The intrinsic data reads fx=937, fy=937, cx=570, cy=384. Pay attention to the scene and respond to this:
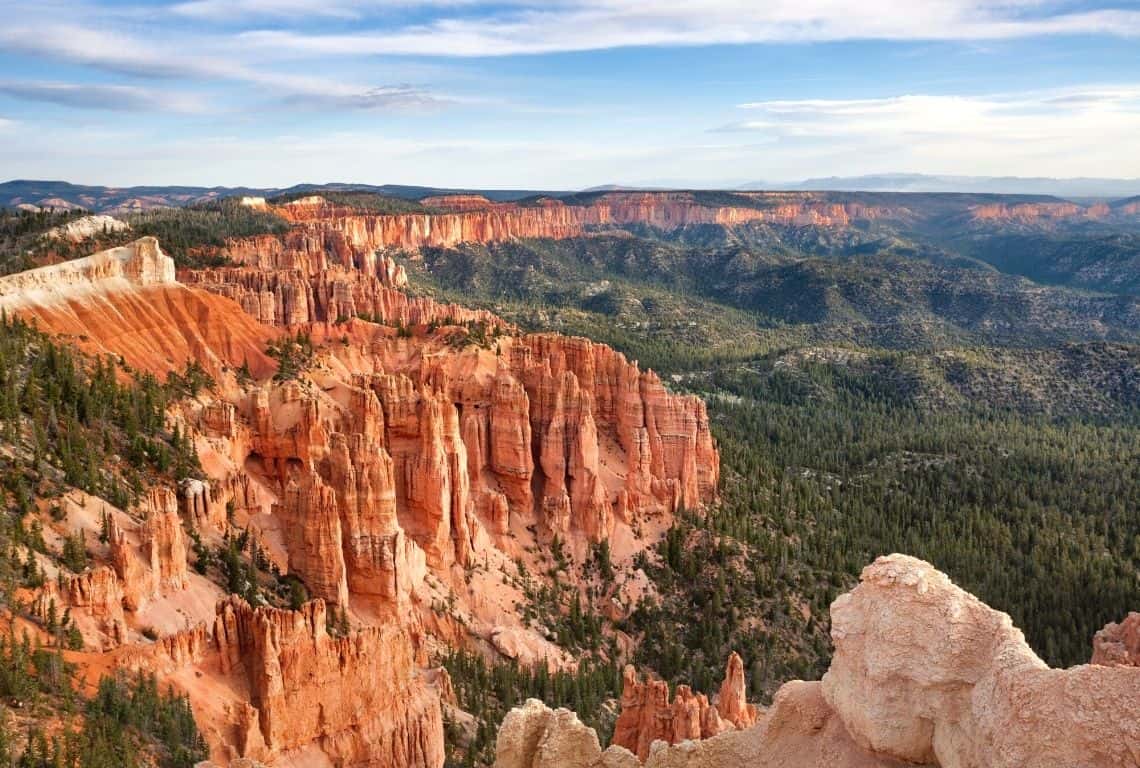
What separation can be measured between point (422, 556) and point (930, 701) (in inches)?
1419

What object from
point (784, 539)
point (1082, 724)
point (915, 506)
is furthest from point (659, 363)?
point (1082, 724)

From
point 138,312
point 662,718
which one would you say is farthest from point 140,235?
point 662,718

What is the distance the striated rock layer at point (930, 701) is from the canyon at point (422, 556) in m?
0.04

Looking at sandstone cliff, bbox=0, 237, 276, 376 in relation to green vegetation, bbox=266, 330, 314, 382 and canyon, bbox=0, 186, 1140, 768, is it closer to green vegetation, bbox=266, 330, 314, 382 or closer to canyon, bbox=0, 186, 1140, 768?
canyon, bbox=0, 186, 1140, 768

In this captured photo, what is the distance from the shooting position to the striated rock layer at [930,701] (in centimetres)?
1175

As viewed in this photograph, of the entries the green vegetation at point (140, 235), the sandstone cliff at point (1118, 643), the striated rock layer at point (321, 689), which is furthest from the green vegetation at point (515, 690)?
the green vegetation at point (140, 235)

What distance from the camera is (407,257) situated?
192375 mm

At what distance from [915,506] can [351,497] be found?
4880 centimetres

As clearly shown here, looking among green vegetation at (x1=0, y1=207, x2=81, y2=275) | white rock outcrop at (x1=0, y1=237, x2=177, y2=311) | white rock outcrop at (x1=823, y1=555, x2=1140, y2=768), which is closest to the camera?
white rock outcrop at (x1=823, y1=555, x2=1140, y2=768)

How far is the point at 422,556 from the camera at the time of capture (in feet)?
156

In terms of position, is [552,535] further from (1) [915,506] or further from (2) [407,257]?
(2) [407,257]

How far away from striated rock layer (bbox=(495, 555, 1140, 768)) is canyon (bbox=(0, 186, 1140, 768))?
4 centimetres

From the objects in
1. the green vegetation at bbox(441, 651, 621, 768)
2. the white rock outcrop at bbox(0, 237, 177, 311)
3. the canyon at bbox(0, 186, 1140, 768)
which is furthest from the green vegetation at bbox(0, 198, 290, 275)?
the green vegetation at bbox(441, 651, 621, 768)

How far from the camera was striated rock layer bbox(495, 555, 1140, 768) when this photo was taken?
1175 cm
